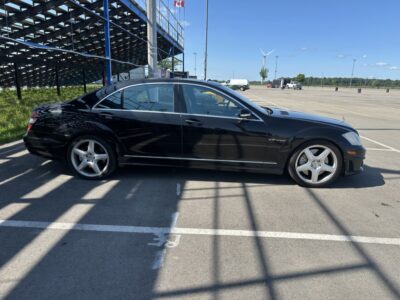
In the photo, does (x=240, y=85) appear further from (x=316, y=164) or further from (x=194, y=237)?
(x=194, y=237)

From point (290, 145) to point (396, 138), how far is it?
6489mm

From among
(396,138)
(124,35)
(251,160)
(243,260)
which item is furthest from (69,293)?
(124,35)

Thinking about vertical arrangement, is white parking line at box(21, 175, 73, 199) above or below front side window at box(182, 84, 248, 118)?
below

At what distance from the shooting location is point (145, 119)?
4.70m

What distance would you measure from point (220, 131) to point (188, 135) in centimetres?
46

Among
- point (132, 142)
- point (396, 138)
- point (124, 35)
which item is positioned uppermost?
point (124, 35)

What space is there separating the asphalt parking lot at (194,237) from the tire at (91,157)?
0.16 meters

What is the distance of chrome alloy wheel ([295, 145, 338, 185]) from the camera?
4.66 metres

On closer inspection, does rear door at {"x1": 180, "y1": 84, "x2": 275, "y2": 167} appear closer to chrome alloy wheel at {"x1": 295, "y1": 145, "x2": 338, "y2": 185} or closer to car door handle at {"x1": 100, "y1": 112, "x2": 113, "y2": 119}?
chrome alloy wheel at {"x1": 295, "y1": 145, "x2": 338, "y2": 185}

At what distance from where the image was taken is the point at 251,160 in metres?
4.64

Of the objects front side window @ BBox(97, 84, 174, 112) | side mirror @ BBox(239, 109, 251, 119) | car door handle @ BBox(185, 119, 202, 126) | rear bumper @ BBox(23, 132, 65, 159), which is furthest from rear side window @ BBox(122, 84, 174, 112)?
rear bumper @ BBox(23, 132, 65, 159)

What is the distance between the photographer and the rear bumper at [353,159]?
463 centimetres

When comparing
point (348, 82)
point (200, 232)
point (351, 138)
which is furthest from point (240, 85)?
point (348, 82)

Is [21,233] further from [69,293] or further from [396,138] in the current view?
[396,138]
